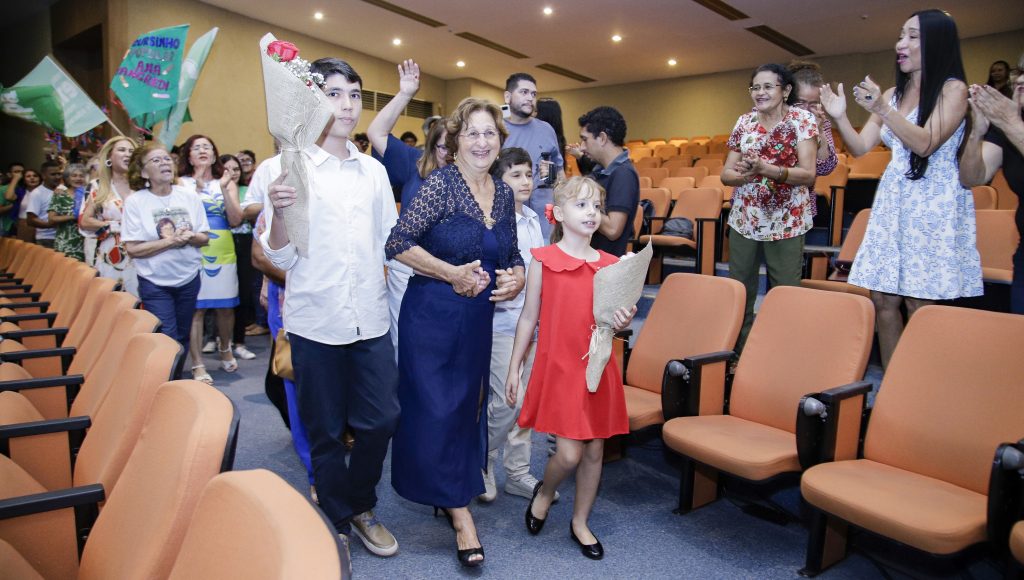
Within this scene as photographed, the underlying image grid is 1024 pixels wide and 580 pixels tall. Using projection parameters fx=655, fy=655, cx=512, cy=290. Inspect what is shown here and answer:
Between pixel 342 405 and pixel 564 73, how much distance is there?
12.2 meters

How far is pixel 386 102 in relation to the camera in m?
12.6

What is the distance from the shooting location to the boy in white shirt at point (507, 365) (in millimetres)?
2488

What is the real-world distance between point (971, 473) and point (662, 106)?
13.2 metres

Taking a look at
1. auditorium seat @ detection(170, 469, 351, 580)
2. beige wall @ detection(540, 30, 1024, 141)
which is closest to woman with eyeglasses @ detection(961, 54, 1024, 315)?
auditorium seat @ detection(170, 469, 351, 580)

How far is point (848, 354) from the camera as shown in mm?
2242

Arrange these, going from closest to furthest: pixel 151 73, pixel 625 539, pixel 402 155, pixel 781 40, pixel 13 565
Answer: pixel 13 565 < pixel 625 539 < pixel 402 155 < pixel 151 73 < pixel 781 40

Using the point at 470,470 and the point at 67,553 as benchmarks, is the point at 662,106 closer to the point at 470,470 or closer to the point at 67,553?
the point at 470,470

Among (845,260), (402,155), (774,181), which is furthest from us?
(845,260)

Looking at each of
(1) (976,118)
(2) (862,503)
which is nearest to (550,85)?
(1) (976,118)

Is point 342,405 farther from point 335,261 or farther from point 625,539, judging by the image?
point 625,539

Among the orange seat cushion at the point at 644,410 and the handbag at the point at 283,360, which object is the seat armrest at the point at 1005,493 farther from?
the handbag at the point at 283,360

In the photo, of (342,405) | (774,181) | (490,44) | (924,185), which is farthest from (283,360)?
(490,44)

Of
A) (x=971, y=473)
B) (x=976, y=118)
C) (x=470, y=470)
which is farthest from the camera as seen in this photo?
(x=976, y=118)

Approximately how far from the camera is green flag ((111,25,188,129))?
4.97 meters
